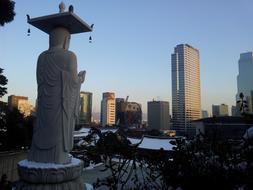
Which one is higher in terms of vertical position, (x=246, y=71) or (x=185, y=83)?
(x=185, y=83)

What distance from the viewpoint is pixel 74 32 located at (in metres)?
6.03

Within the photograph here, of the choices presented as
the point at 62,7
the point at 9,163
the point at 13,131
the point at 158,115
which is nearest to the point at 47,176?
A: the point at 62,7

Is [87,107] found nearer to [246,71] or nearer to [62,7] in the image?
[246,71]

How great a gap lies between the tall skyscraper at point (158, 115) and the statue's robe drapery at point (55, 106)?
3156 inches

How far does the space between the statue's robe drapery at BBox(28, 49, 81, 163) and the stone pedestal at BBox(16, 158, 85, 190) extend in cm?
45

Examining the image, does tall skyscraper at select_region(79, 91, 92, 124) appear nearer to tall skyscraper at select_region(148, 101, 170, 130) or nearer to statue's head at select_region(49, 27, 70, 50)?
tall skyscraper at select_region(148, 101, 170, 130)

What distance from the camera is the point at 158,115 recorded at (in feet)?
282

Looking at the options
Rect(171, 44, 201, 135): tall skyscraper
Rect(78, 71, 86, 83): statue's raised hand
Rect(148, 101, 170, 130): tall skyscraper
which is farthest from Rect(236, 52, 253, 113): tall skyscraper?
Rect(148, 101, 170, 130): tall skyscraper

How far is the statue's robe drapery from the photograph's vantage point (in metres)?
5.12

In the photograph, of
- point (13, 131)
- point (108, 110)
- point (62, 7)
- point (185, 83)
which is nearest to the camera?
point (62, 7)

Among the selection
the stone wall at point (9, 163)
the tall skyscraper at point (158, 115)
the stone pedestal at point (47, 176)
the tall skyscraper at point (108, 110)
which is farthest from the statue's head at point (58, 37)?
the tall skyscraper at point (158, 115)

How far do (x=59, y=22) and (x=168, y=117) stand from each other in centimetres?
8319

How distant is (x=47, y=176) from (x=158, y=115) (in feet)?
270

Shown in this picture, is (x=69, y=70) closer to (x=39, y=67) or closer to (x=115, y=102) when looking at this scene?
(x=39, y=67)
